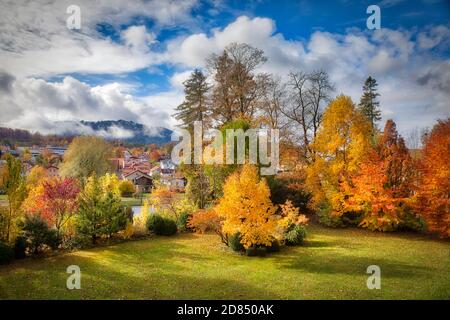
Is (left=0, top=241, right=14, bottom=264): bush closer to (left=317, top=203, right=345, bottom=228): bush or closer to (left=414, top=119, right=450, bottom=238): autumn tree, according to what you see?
(left=317, top=203, right=345, bottom=228): bush

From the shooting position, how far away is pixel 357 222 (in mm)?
28266

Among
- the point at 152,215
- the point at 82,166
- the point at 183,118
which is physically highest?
the point at 183,118

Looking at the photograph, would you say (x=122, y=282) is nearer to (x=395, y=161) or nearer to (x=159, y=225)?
(x=159, y=225)

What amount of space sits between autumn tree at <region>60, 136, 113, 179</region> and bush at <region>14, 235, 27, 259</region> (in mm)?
29080

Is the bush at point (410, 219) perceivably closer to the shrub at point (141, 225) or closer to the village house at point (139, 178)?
the shrub at point (141, 225)

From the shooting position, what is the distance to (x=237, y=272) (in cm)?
1688

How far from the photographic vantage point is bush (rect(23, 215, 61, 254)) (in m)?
19.8

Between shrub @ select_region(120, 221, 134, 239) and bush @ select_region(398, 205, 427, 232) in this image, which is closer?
shrub @ select_region(120, 221, 134, 239)

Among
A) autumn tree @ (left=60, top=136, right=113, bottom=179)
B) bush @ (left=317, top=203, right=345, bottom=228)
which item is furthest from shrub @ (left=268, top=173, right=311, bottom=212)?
autumn tree @ (left=60, top=136, right=113, bottom=179)

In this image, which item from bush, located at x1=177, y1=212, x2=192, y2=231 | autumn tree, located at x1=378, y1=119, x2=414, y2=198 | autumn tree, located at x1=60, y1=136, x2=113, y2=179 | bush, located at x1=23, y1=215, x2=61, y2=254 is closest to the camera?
bush, located at x1=23, y1=215, x2=61, y2=254
